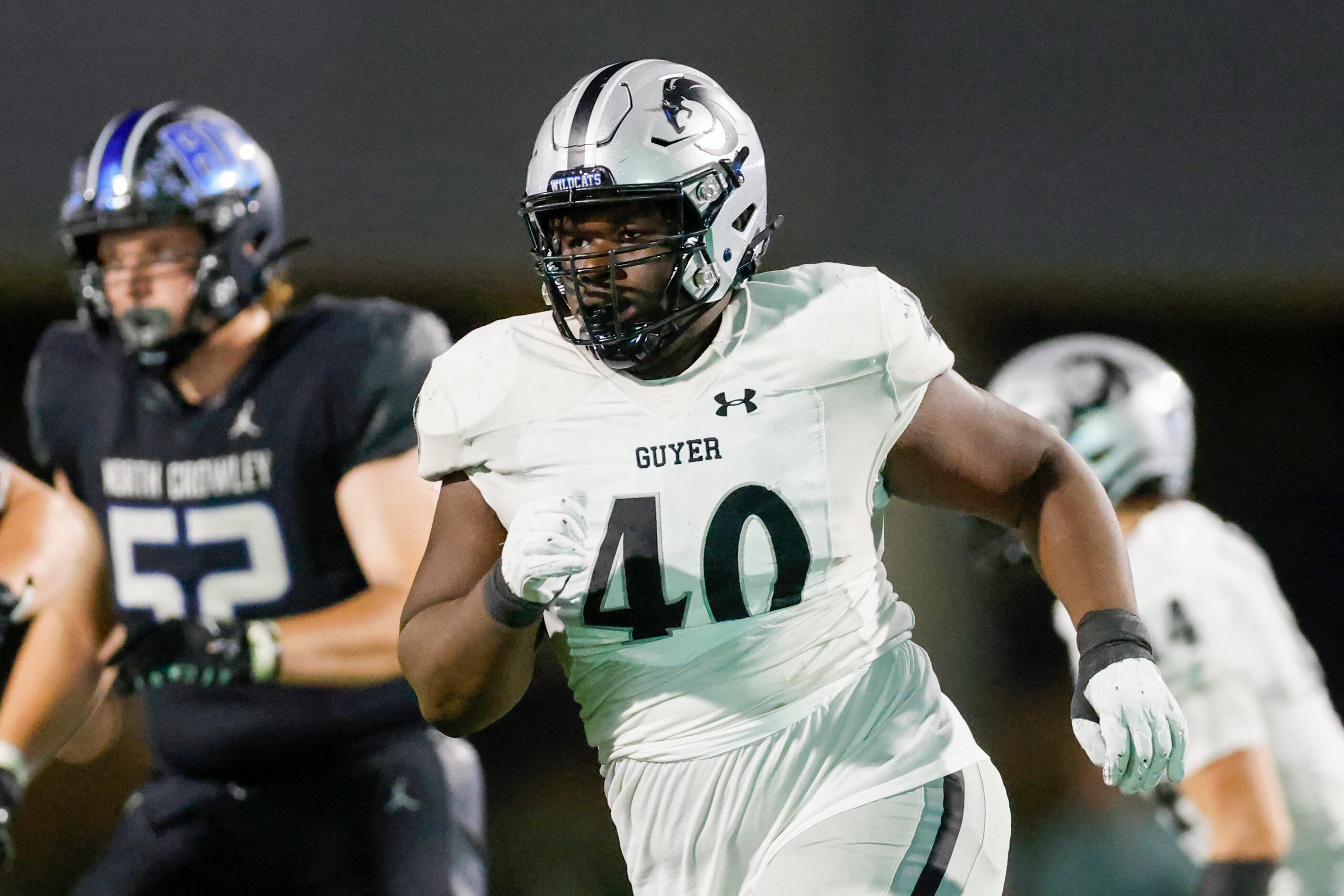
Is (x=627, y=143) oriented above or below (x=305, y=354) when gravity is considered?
above

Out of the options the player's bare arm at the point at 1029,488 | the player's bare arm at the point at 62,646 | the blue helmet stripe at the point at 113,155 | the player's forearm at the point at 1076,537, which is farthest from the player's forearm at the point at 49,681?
the player's forearm at the point at 1076,537

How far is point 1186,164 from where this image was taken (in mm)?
4418

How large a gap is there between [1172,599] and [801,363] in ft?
6.49

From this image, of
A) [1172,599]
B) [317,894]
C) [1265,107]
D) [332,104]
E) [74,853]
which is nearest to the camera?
[317,894]

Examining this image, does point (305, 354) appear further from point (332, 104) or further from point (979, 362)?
point (979, 362)

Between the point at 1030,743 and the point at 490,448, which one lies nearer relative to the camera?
the point at 490,448

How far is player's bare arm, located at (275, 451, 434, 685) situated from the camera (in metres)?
2.79

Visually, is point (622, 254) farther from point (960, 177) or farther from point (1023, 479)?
point (960, 177)

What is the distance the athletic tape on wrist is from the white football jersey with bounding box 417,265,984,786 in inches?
69.8

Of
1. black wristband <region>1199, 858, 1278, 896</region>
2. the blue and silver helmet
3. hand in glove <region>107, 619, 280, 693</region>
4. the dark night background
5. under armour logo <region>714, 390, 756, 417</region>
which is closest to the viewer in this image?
under armour logo <region>714, 390, 756, 417</region>

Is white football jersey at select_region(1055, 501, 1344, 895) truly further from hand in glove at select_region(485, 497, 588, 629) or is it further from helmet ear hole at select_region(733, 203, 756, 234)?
hand in glove at select_region(485, 497, 588, 629)

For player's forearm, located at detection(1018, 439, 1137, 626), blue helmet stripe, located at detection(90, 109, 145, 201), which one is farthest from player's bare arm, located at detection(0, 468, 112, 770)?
player's forearm, located at detection(1018, 439, 1137, 626)

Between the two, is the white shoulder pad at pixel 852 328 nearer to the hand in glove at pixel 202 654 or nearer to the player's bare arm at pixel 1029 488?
the player's bare arm at pixel 1029 488

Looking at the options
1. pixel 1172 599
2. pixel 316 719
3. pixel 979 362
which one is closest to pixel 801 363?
pixel 316 719
